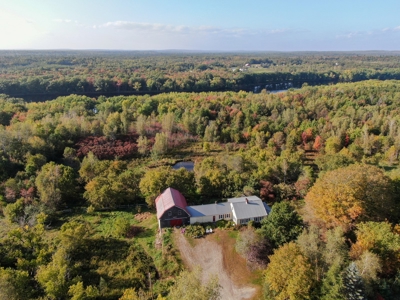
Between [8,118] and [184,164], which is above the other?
[8,118]

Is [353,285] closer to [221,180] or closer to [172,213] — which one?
[172,213]

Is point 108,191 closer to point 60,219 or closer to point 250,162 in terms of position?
point 60,219

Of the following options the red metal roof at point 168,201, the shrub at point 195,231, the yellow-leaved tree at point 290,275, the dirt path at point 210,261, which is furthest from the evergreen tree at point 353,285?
the red metal roof at point 168,201

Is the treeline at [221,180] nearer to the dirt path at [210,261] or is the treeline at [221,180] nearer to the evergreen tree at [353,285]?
the evergreen tree at [353,285]

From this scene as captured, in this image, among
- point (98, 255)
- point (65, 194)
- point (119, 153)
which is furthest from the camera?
point (119, 153)

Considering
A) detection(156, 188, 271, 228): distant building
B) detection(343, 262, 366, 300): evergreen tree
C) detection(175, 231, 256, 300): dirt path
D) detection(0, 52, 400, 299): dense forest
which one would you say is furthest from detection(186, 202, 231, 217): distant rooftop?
detection(343, 262, 366, 300): evergreen tree

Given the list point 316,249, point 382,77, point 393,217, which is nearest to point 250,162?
point 393,217

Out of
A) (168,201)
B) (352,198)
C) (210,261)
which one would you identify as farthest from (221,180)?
(352,198)

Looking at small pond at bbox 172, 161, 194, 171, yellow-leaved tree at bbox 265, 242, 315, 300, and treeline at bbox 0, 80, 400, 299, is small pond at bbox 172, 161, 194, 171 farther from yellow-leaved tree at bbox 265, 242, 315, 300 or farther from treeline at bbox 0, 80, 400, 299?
yellow-leaved tree at bbox 265, 242, 315, 300
